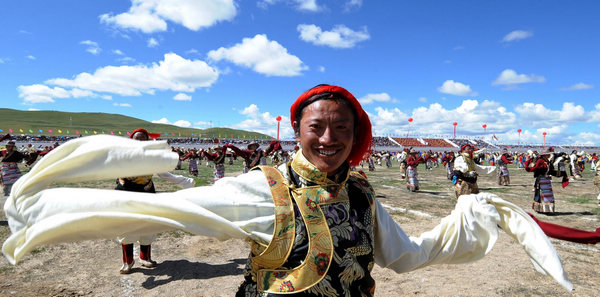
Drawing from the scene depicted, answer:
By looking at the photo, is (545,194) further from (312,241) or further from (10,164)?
(10,164)

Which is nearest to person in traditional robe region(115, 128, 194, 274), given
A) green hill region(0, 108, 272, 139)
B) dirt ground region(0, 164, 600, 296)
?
dirt ground region(0, 164, 600, 296)

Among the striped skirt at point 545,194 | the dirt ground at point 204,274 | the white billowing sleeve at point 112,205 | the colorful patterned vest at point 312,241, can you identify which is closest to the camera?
the white billowing sleeve at point 112,205

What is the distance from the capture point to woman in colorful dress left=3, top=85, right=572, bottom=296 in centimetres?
129

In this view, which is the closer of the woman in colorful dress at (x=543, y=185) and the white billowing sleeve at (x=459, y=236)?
the white billowing sleeve at (x=459, y=236)

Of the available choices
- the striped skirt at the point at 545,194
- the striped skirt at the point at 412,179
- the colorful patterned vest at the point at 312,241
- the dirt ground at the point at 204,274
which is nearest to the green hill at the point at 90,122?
the striped skirt at the point at 412,179

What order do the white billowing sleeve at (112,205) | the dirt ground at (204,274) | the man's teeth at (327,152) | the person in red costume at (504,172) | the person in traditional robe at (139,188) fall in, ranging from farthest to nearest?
the person in red costume at (504,172)
the person in traditional robe at (139,188)
the dirt ground at (204,274)
the man's teeth at (327,152)
the white billowing sleeve at (112,205)

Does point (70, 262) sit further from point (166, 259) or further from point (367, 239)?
point (367, 239)

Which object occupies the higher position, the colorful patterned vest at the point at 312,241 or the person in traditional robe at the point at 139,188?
the colorful patterned vest at the point at 312,241

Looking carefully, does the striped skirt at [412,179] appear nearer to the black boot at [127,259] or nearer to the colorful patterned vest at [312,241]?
the black boot at [127,259]

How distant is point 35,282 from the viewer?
491 centimetres

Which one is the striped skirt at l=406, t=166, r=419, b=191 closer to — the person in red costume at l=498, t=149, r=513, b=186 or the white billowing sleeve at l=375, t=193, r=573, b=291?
the person in red costume at l=498, t=149, r=513, b=186

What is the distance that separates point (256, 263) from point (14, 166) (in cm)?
1378

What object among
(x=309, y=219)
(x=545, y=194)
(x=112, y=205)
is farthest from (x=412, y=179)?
(x=112, y=205)

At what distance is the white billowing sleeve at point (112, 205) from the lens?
1236 mm
